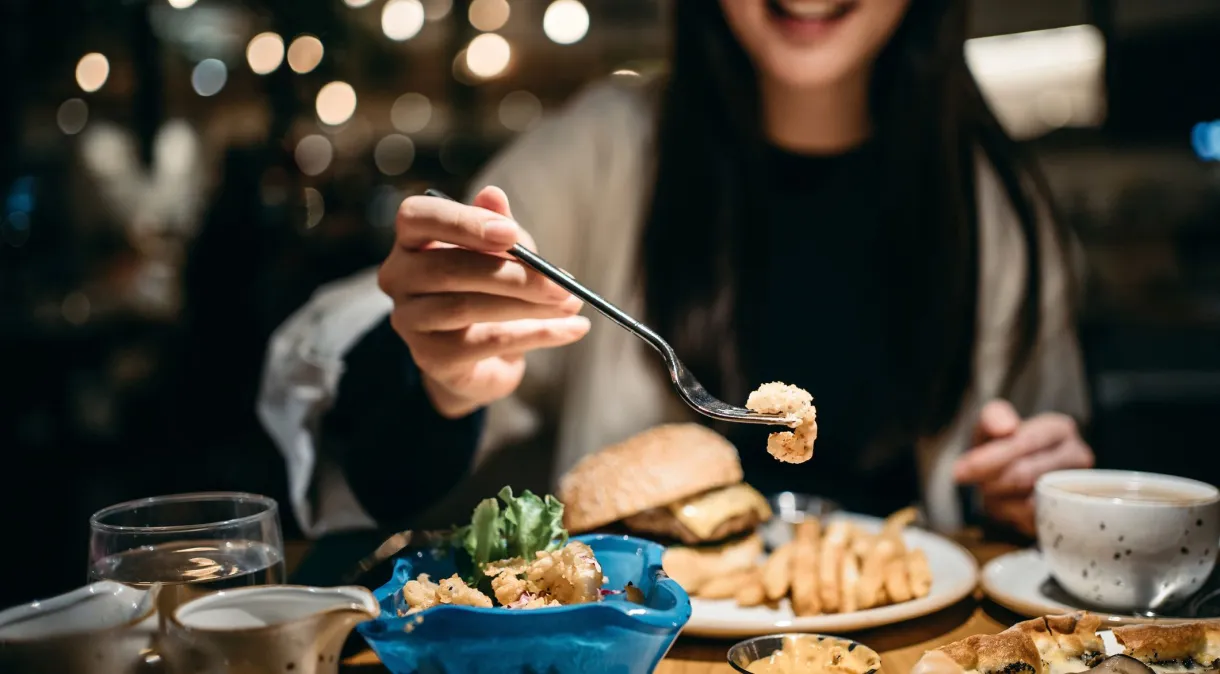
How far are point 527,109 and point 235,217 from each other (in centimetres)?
438

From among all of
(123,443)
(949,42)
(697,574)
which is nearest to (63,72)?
(123,443)

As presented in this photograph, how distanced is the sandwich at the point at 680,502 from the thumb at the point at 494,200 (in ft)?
1.46

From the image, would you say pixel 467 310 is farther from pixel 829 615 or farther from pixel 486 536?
pixel 829 615

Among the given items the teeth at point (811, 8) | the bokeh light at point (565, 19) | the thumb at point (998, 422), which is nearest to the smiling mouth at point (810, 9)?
the teeth at point (811, 8)

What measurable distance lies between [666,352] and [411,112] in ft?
26.6

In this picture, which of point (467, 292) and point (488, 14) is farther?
point (488, 14)

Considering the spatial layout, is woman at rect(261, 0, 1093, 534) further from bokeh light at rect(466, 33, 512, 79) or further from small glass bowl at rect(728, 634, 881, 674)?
bokeh light at rect(466, 33, 512, 79)

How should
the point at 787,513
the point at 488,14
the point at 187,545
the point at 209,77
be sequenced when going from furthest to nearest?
the point at 209,77 → the point at 488,14 → the point at 787,513 → the point at 187,545

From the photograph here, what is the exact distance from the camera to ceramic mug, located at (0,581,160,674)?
62cm

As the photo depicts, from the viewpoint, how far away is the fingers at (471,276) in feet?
3.23

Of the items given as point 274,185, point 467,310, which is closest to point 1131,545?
point 467,310

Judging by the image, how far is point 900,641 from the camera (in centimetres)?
104

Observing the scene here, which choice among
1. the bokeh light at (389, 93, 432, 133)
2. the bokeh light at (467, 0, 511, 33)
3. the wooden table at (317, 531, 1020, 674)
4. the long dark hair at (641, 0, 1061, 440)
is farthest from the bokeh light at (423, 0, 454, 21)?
the wooden table at (317, 531, 1020, 674)

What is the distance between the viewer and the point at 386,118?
8.59m
